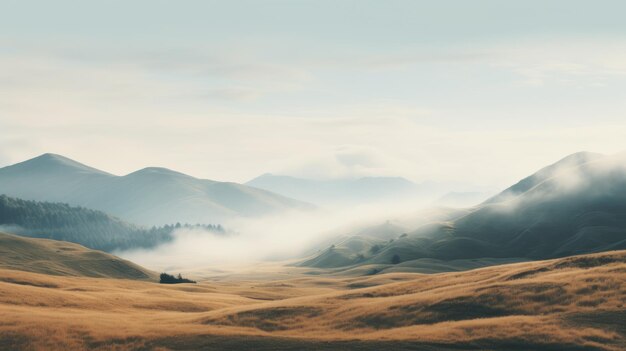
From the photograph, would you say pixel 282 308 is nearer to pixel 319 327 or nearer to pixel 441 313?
pixel 319 327

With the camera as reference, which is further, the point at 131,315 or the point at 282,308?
the point at 131,315

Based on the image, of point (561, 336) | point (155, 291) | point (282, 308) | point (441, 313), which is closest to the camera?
point (561, 336)

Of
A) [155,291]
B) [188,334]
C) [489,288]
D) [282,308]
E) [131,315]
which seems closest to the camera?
[188,334]

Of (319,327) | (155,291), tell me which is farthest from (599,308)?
(155,291)

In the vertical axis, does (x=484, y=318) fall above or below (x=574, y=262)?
below

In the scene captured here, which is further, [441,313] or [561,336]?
[441,313]

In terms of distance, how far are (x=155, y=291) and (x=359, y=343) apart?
79.7 meters

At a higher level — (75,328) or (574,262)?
(574,262)

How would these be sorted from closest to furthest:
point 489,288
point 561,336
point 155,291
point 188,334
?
point 561,336, point 188,334, point 489,288, point 155,291

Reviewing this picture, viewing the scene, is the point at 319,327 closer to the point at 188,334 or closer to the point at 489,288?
the point at 188,334

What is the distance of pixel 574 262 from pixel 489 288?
61.6 feet

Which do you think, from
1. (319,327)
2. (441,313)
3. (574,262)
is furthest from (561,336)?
(574,262)

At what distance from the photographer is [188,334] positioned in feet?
182

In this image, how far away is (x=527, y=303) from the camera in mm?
58375
